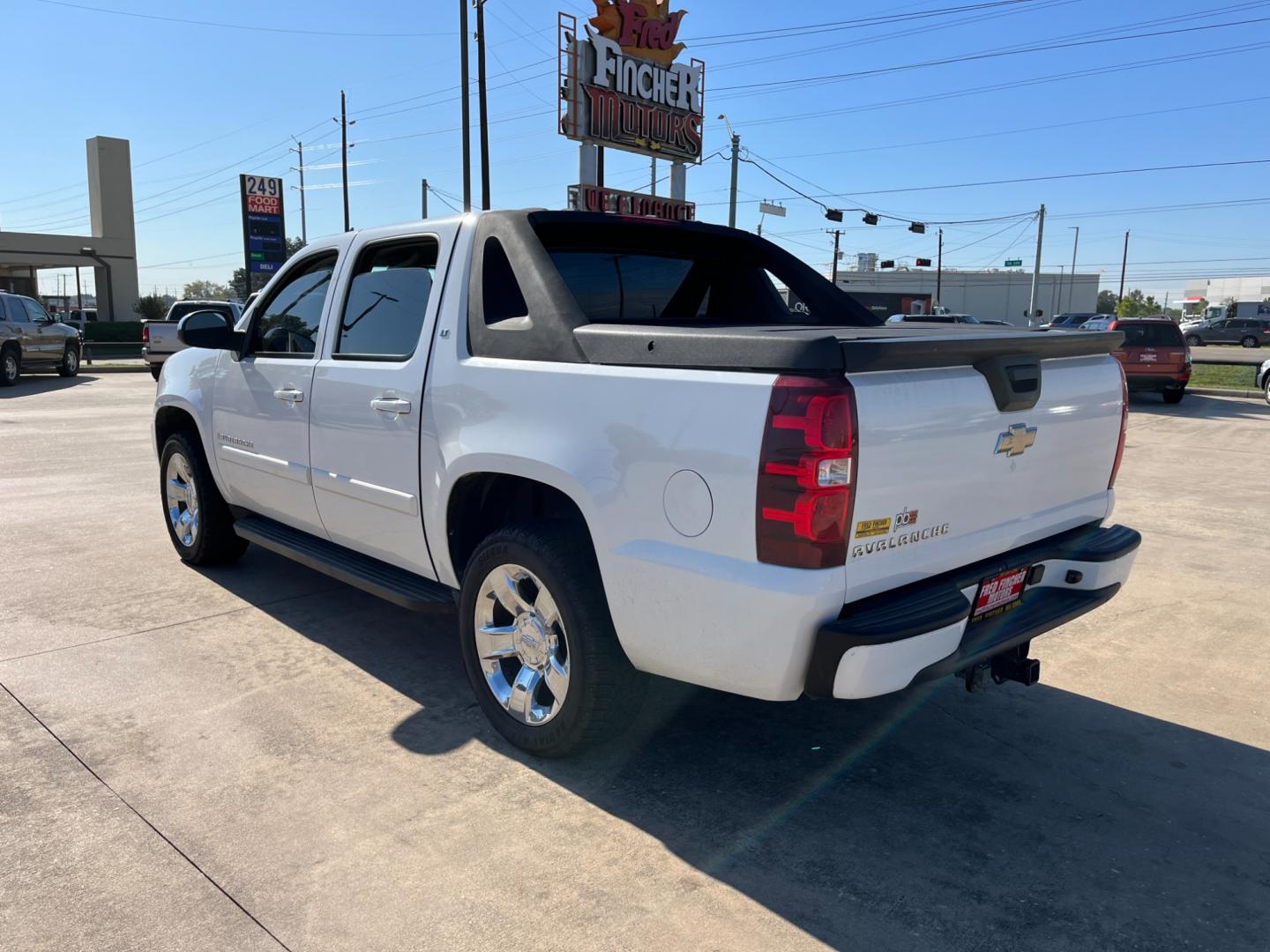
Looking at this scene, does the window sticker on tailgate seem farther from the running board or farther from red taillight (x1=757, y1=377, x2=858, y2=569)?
the running board

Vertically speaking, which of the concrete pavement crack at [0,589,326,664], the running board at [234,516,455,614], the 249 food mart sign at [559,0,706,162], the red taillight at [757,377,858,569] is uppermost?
the 249 food mart sign at [559,0,706,162]

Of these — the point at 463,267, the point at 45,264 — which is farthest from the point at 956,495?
the point at 45,264

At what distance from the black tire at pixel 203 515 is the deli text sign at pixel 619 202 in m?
9.72

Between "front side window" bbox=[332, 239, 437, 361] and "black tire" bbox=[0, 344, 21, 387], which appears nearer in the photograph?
"front side window" bbox=[332, 239, 437, 361]

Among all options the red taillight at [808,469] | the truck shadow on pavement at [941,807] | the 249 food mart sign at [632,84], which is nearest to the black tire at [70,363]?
the 249 food mart sign at [632,84]

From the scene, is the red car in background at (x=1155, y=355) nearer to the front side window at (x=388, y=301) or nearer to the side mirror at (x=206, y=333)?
the front side window at (x=388, y=301)

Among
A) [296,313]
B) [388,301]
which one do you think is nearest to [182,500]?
[296,313]

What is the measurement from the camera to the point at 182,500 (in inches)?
233

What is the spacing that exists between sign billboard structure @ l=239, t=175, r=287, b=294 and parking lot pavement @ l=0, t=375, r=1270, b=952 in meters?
42.3

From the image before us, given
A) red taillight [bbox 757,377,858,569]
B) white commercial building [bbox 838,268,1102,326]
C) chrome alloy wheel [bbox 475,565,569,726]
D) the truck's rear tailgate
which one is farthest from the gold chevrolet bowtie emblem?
white commercial building [bbox 838,268,1102,326]

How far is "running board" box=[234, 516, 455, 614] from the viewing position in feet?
12.5

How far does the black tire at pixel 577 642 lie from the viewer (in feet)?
10.1

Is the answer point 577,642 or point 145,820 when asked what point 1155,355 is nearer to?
point 577,642

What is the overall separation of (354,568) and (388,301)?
1200mm
